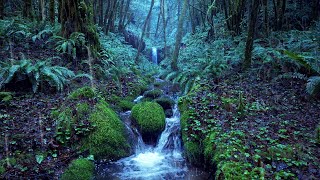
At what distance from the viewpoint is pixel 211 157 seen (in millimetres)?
5848

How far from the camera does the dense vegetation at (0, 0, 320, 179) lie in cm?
518

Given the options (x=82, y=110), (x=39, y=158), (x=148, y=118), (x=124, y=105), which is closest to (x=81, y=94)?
(x=82, y=110)

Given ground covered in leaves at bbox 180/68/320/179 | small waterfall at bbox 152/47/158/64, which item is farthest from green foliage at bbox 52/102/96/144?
small waterfall at bbox 152/47/158/64

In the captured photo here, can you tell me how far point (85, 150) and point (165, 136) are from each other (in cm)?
260

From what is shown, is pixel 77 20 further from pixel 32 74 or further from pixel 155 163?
pixel 155 163

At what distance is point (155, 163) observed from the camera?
22.0 feet

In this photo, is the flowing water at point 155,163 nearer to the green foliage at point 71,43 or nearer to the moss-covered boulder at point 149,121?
the moss-covered boulder at point 149,121

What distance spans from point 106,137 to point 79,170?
1349 millimetres

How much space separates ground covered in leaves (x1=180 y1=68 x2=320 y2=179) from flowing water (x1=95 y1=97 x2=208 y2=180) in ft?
1.74

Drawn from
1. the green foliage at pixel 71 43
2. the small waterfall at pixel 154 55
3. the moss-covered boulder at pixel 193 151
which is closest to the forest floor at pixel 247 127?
the moss-covered boulder at pixel 193 151

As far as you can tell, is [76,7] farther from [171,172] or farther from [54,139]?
[171,172]

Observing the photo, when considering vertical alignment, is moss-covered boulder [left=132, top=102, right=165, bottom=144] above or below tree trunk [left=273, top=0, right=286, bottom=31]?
below

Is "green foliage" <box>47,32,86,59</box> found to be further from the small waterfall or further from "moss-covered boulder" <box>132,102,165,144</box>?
the small waterfall

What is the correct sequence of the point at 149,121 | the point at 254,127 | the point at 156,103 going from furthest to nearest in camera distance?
the point at 156,103 → the point at 149,121 → the point at 254,127
